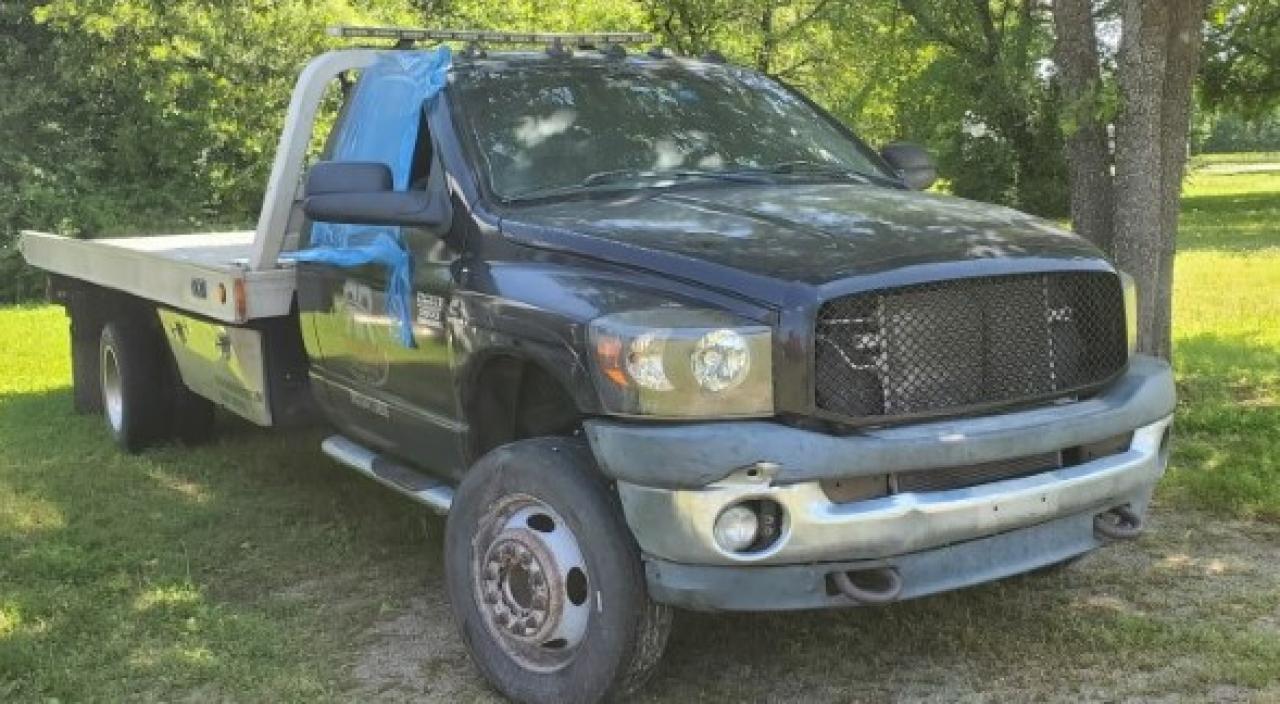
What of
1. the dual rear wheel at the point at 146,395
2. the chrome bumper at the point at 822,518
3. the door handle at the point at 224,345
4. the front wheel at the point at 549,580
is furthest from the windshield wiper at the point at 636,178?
the dual rear wheel at the point at 146,395

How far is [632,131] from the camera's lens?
5246mm

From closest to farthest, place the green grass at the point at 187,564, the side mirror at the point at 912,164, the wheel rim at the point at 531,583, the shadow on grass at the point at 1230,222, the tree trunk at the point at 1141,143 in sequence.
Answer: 1. the wheel rim at the point at 531,583
2. the green grass at the point at 187,564
3. the side mirror at the point at 912,164
4. the tree trunk at the point at 1141,143
5. the shadow on grass at the point at 1230,222

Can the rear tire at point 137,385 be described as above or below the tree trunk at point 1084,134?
below

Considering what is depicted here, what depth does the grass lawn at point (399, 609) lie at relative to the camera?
4402mm

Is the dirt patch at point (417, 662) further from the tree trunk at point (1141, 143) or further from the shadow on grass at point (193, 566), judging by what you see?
the tree trunk at point (1141, 143)

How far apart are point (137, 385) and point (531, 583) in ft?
15.0

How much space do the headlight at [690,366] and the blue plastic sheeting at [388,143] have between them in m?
1.47

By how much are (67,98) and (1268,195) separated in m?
31.1

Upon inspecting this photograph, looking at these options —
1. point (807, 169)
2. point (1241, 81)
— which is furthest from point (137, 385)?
point (1241, 81)

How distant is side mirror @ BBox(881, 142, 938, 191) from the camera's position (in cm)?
582

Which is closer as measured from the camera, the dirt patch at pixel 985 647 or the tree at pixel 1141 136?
the dirt patch at pixel 985 647

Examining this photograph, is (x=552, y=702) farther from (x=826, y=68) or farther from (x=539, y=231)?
(x=826, y=68)

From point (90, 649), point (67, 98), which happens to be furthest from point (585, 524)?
point (67, 98)

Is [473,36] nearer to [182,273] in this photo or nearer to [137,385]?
[182,273]
